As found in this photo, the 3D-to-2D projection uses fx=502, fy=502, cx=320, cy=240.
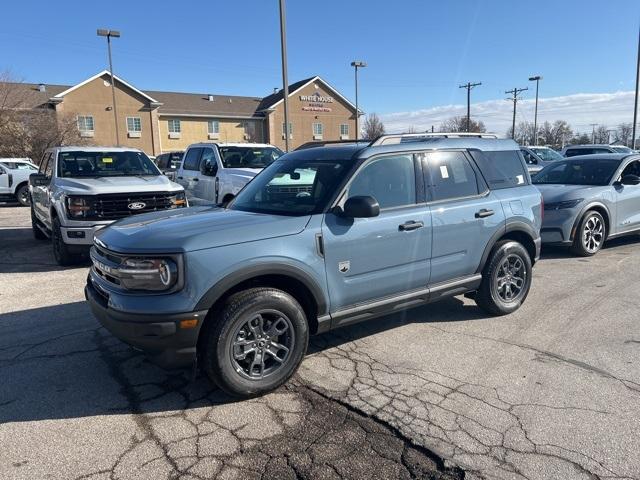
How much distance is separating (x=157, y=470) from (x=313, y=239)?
1850 mm

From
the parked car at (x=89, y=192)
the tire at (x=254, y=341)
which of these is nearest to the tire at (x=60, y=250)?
the parked car at (x=89, y=192)

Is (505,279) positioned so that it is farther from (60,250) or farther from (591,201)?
(60,250)

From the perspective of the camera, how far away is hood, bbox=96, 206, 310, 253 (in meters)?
3.41

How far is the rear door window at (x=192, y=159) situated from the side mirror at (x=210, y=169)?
0.72 metres

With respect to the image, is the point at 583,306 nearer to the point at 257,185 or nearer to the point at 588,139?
the point at 257,185

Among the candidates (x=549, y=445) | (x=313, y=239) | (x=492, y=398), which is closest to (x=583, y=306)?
(x=492, y=398)

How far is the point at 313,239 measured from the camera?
12.5 ft

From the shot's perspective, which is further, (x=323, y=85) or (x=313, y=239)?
(x=323, y=85)

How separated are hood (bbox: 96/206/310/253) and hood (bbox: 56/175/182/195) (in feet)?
12.5

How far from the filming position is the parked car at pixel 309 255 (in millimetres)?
3357

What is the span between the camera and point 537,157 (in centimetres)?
2041

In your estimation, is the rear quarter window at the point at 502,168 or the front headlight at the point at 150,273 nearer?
the front headlight at the point at 150,273

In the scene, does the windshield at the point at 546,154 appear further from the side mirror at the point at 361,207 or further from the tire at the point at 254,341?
the tire at the point at 254,341

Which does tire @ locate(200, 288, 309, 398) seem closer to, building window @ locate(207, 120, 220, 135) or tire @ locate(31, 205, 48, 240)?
tire @ locate(31, 205, 48, 240)
